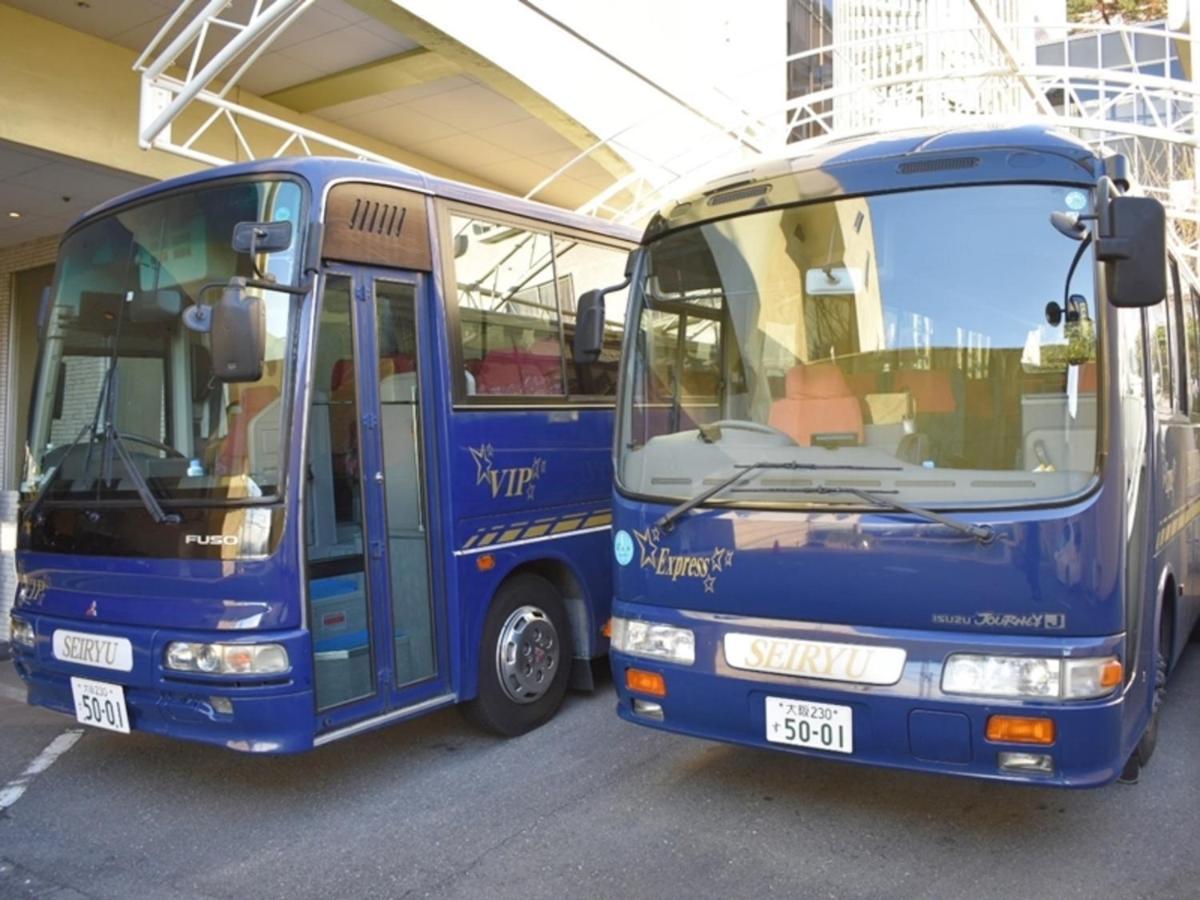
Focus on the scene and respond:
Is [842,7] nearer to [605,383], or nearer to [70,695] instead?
[605,383]

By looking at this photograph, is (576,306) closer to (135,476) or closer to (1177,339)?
(135,476)

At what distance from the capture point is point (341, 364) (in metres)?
5.09

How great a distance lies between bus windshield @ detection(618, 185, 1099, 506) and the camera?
13.0 ft

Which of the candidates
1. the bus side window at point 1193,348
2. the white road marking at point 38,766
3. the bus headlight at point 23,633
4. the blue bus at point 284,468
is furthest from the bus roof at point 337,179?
the bus side window at point 1193,348

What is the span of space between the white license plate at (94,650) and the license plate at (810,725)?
2.81 m

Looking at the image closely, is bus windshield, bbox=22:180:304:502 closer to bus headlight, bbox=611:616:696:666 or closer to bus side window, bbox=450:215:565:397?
bus side window, bbox=450:215:565:397

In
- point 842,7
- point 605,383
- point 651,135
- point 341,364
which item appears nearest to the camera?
point 341,364

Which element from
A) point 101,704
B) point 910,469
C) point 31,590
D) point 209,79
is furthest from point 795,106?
point 101,704

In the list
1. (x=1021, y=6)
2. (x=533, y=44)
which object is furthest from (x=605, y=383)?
(x=1021, y=6)

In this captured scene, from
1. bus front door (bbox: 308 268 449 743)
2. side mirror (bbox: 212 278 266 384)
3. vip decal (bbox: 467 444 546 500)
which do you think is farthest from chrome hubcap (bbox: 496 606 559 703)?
side mirror (bbox: 212 278 266 384)

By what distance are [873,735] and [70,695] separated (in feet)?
12.1

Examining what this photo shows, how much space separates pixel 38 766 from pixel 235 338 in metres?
2.93

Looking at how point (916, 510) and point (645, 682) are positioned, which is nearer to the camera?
point (916, 510)

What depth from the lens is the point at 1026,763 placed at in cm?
384
